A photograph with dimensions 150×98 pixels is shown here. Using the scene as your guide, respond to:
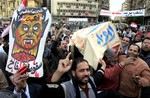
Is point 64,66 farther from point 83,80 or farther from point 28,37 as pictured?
point 28,37

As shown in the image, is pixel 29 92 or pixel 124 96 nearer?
pixel 29 92

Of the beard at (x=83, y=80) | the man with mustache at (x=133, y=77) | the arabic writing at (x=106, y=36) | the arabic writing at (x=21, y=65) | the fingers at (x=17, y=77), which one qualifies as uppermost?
the arabic writing at (x=106, y=36)

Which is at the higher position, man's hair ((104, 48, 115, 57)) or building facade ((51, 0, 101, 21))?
building facade ((51, 0, 101, 21))

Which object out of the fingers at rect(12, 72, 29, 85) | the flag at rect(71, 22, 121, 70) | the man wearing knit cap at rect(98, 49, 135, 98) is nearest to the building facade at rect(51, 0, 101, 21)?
the flag at rect(71, 22, 121, 70)

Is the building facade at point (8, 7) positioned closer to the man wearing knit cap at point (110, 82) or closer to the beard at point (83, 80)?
the man wearing knit cap at point (110, 82)

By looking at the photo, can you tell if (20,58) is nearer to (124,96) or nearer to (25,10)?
(25,10)

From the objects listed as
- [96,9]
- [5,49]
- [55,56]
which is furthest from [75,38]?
[96,9]

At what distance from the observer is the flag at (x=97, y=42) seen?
4427mm

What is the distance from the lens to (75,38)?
548cm

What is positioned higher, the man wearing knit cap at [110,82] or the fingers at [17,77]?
the fingers at [17,77]

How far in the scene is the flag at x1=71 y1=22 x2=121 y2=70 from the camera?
174 inches

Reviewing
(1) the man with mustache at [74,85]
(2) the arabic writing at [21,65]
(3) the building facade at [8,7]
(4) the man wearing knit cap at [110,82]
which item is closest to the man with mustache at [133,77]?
(4) the man wearing knit cap at [110,82]

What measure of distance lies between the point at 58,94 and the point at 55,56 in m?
2.90

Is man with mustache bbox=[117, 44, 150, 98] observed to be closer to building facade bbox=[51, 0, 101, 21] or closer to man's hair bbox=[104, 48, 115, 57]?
man's hair bbox=[104, 48, 115, 57]
